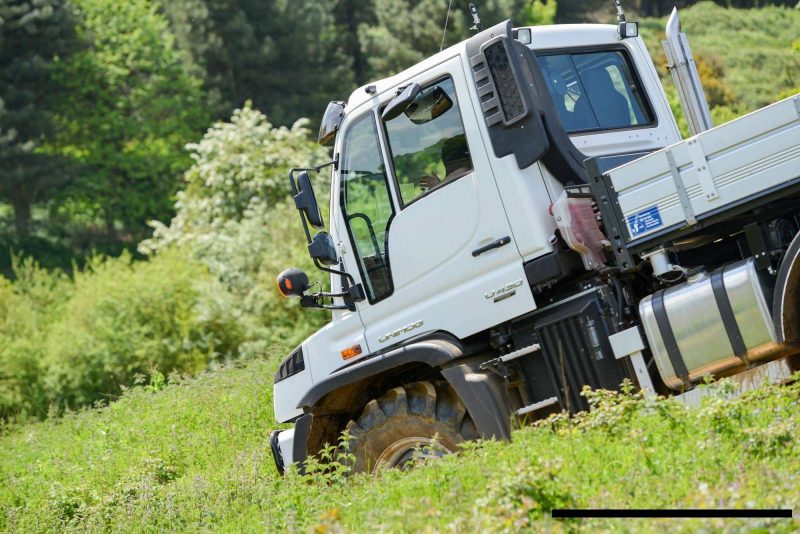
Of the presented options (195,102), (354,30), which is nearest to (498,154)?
(195,102)

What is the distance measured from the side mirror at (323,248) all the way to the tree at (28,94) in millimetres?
31151

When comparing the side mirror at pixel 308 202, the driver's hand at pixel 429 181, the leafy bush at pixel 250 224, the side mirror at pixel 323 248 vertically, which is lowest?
the side mirror at pixel 323 248

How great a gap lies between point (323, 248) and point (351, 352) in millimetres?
765

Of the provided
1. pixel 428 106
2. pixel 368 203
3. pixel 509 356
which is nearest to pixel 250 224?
pixel 368 203

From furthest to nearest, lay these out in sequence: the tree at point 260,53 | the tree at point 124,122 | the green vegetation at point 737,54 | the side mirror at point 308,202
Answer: the tree at point 260,53 → the tree at point 124,122 → the green vegetation at point 737,54 → the side mirror at point 308,202

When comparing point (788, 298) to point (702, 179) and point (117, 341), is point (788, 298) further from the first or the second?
point (117, 341)

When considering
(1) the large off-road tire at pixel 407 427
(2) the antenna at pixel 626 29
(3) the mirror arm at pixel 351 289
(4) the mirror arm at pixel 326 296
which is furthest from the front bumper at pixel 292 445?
(2) the antenna at pixel 626 29

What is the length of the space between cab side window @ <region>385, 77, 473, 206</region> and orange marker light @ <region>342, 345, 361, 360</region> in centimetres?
110

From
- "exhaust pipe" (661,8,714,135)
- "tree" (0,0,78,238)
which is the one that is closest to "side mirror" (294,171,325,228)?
"exhaust pipe" (661,8,714,135)

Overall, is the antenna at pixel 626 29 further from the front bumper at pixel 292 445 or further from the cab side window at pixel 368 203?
the front bumper at pixel 292 445

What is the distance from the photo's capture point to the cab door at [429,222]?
7480 millimetres

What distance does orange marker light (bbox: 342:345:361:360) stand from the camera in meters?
8.20

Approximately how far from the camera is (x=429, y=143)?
7.80 m

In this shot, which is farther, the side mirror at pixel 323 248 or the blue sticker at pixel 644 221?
the side mirror at pixel 323 248
